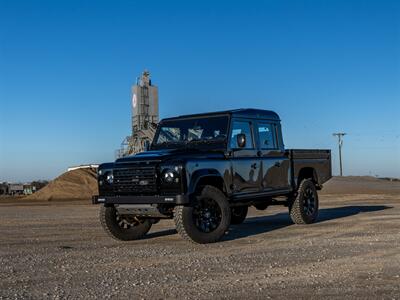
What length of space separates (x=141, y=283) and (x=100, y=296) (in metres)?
0.78

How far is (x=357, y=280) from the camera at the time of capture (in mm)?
6871

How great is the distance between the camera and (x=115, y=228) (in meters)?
11.7

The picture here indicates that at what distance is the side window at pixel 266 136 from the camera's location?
12734 mm

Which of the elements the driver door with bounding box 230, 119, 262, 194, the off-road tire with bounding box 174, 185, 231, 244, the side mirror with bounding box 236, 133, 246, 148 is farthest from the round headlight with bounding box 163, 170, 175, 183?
the side mirror with bounding box 236, 133, 246, 148

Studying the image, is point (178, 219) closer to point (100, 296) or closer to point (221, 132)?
point (221, 132)

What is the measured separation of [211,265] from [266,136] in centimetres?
541

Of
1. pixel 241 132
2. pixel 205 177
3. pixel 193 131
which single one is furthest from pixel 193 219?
pixel 241 132

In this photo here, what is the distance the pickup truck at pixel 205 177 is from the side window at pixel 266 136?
0.02 meters

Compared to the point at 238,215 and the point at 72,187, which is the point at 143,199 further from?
the point at 72,187

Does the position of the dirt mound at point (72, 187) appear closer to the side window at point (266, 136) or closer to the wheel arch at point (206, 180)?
the side window at point (266, 136)

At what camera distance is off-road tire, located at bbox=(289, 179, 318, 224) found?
13.7m

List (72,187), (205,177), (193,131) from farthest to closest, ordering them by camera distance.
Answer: (72,187), (193,131), (205,177)

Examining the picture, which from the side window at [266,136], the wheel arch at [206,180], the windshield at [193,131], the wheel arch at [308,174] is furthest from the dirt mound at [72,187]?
the wheel arch at [206,180]

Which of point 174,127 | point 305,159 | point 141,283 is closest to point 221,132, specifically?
point 174,127
